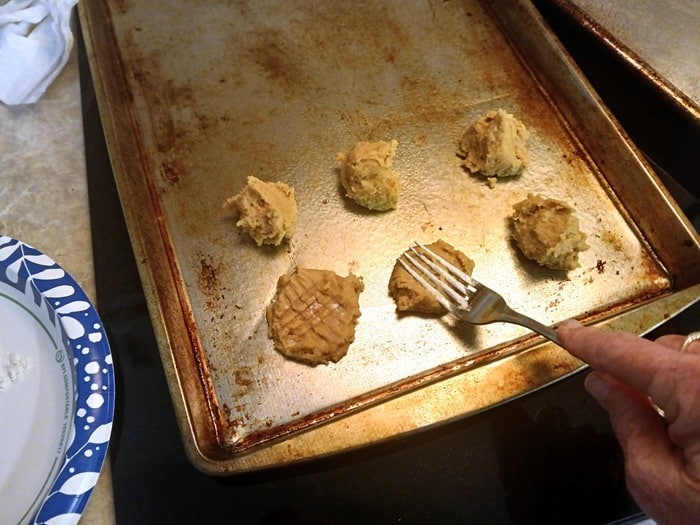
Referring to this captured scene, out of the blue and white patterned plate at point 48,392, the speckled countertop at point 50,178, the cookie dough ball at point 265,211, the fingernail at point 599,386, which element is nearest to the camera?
the fingernail at point 599,386

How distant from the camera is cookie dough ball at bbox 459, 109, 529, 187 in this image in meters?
1.45

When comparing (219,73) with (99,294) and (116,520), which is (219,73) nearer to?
(99,294)

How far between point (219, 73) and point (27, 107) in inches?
23.2

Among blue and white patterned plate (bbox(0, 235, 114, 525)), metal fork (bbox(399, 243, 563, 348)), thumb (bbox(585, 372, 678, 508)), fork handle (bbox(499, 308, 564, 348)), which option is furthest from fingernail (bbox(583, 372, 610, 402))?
blue and white patterned plate (bbox(0, 235, 114, 525))

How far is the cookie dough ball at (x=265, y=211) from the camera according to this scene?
1306 millimetres

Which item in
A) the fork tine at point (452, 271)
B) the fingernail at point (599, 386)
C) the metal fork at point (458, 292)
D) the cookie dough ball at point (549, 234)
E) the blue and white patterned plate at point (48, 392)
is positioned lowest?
the blue and white patterned plate at point (48, 392)

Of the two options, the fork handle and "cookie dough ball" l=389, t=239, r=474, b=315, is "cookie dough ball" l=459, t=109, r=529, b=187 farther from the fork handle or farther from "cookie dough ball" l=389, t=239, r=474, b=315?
the fork handle

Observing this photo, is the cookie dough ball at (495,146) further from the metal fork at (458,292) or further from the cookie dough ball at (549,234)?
the metal fork at (458,292)

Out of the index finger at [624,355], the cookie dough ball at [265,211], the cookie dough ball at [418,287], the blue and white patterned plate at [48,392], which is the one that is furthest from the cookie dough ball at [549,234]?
the blue and white patterned plate at [48,392]

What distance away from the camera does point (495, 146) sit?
1.44 metres

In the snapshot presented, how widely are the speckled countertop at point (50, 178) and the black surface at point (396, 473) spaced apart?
0.69ft

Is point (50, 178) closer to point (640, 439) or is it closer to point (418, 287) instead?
point (418, 287)

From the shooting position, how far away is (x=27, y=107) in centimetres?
163

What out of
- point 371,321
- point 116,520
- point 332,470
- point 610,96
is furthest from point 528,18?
point 116,520
